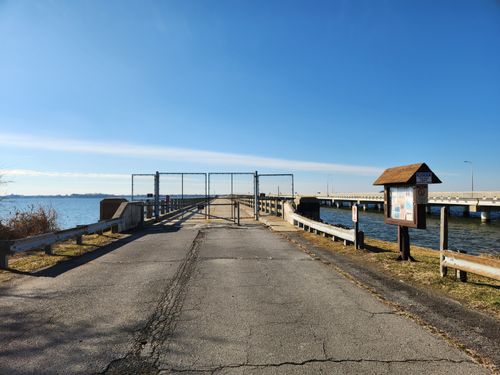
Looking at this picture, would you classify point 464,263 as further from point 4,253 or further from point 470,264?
point 4,253

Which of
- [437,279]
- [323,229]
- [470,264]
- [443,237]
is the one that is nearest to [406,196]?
[443,237]

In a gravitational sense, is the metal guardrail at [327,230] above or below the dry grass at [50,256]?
above

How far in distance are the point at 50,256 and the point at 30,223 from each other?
7373 millimetres

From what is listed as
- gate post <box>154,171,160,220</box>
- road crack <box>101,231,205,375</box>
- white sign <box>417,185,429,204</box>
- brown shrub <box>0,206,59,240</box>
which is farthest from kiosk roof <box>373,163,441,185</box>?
gate post <box>154,171,160,220</box>

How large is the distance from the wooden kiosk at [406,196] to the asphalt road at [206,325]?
2590mm

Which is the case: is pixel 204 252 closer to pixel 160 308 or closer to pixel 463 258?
pixel 160 308

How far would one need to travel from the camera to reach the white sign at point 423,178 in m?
9.80

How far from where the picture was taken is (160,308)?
5953 millimetres

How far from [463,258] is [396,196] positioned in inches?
142

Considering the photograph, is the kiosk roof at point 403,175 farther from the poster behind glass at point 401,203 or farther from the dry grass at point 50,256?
the dry grass at point 50,256

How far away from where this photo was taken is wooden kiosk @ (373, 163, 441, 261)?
9852 mm

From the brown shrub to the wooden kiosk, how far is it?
13594 mm

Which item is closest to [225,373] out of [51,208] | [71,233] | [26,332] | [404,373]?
[404,373]

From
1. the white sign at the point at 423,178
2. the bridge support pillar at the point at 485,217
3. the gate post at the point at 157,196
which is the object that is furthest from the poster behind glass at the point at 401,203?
the bridge support pillar at the point at 485,217
